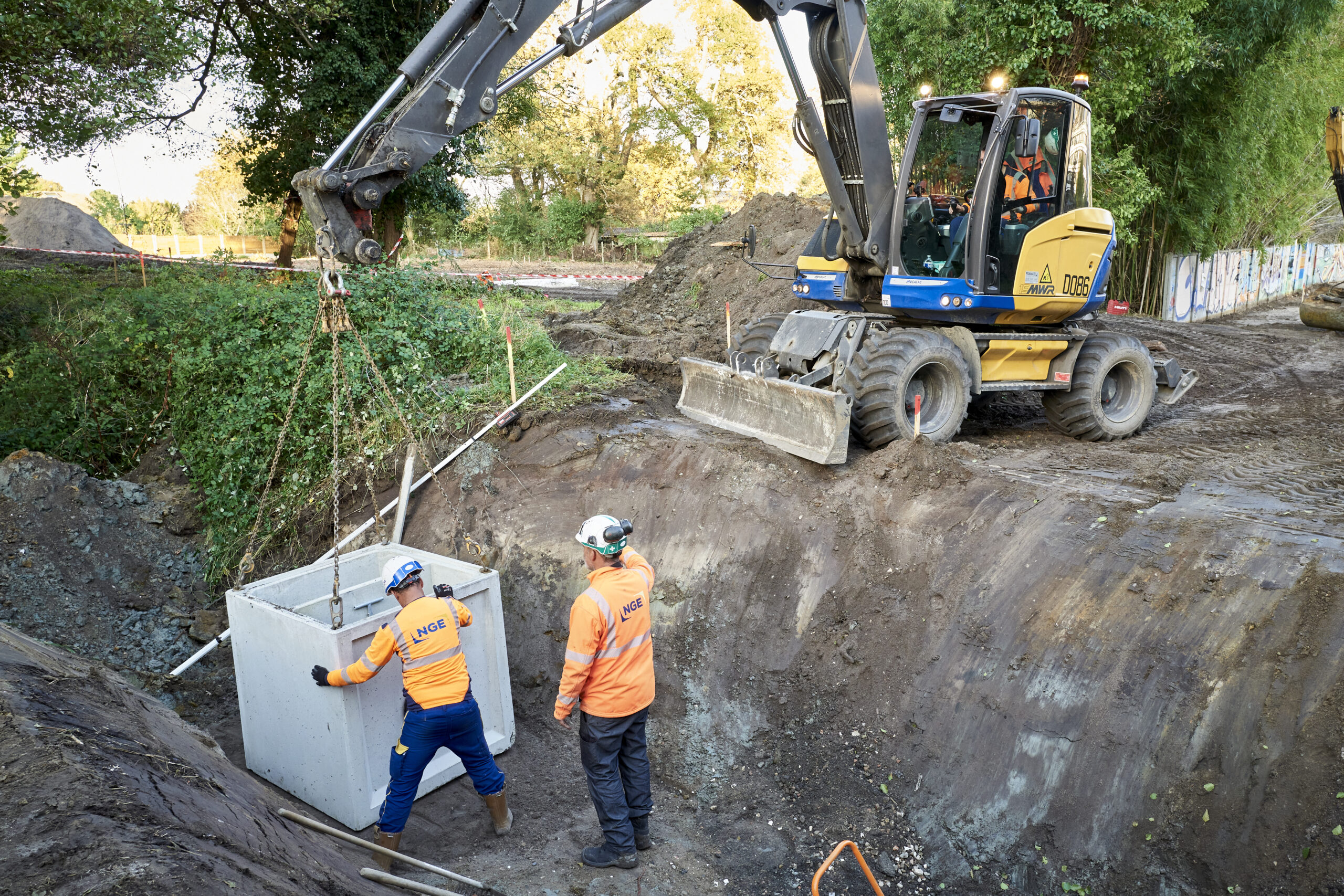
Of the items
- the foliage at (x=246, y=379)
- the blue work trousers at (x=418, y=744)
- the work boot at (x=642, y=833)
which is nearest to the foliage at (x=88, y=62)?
the foliage at (x=246, y=379)

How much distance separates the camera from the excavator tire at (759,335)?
9023 mm

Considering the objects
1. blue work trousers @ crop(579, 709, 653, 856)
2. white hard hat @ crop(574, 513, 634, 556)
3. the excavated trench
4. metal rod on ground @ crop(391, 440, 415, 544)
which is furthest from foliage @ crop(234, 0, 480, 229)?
blue work trousers @ crop(579, 709, 653, 856)

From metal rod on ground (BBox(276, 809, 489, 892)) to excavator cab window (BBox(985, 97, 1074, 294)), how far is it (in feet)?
21.6

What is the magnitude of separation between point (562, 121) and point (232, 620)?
96.4 feet

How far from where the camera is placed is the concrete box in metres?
5.17

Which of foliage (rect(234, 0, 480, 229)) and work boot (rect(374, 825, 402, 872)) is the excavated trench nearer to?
work boot (rect(374, 825, 402, 872))

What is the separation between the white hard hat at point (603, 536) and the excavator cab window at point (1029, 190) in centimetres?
501

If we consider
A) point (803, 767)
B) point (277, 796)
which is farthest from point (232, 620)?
point (803, 767)

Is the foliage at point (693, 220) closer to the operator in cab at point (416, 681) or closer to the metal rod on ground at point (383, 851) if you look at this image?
the operator in cab at point (416, 681)

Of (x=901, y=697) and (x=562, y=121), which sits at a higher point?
(x=562, y=121)

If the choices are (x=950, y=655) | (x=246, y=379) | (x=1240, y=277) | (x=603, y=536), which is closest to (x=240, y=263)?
(x=246, y=379)

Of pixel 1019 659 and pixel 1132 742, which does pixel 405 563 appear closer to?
pixel 1019 659

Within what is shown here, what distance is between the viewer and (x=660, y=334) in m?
12.6

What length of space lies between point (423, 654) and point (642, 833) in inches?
A: 67.0
